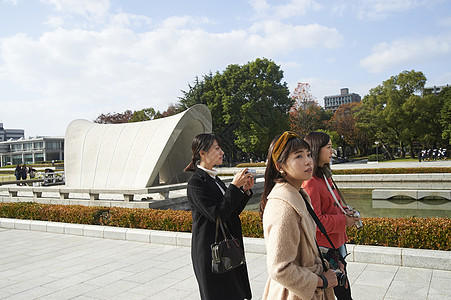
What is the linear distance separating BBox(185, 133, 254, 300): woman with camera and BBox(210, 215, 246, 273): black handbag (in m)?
0.07

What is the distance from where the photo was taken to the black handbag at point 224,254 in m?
2.47

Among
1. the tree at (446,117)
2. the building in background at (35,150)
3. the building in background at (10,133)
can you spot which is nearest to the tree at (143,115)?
the building in background at (35,150)

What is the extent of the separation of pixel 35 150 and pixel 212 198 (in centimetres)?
6975

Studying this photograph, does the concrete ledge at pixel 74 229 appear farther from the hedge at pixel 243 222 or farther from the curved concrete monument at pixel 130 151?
the curved concrete monument at pixel 130 151

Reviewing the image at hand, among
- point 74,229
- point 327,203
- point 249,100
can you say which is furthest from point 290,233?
point 249,100

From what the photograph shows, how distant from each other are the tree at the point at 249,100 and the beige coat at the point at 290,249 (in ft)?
104

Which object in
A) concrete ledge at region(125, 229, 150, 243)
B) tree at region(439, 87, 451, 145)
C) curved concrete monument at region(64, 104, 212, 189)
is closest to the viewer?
concrete ledge at region(125, 229, 150, 243)

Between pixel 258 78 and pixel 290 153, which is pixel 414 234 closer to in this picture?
pixel 290 153

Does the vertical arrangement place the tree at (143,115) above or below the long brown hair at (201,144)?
above

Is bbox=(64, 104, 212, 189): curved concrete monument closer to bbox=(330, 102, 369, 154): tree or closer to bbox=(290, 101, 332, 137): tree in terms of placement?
bbox=(290, 101, 332, 137): tree

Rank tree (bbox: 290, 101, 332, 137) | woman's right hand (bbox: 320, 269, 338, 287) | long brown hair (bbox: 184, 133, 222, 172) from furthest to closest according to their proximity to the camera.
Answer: tree (bbox: 290, 101, 332, 137) < long brown hair (bbox: 184, 133, 222, 172) < woman's right hand (bbox: 320, 269, 338, 287)

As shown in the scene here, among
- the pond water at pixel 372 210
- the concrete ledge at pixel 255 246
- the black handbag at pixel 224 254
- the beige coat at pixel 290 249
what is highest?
the beige coat at pixel 290 249

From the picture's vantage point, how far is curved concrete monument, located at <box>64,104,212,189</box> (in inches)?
556

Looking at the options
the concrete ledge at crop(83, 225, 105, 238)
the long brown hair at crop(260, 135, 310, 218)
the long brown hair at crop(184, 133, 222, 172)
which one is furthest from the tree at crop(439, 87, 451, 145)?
the long brown hair at crop(260, 135, 310, 218)
